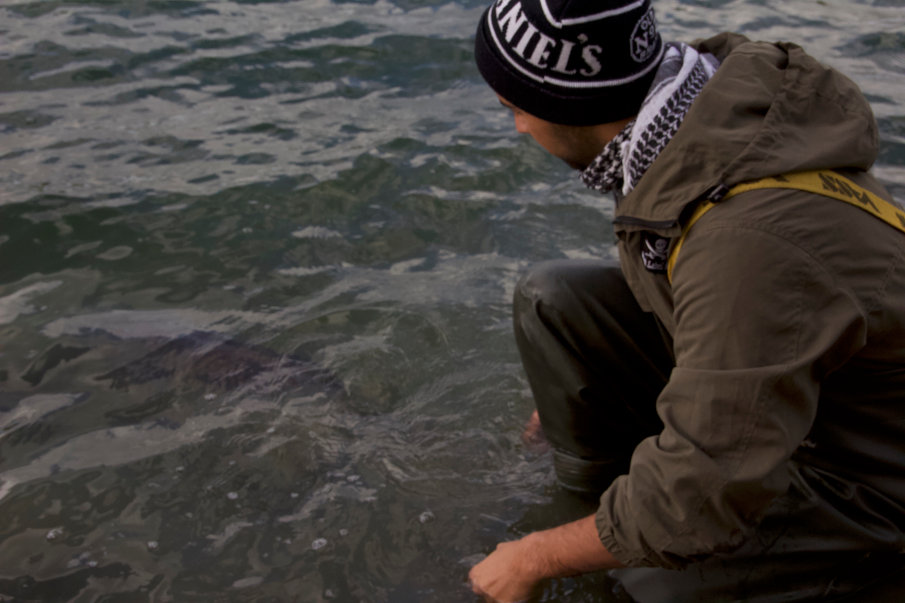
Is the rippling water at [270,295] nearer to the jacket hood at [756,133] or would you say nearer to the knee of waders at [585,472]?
the knee of waders at [585,472]

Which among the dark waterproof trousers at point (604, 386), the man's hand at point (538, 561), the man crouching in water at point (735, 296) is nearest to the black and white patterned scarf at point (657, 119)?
the man crouching in water at point (735, 296)

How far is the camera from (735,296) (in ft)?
6.14

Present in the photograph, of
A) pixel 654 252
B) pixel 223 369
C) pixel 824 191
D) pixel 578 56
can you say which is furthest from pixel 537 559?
pixel 223 369

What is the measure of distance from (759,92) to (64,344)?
3.71 m

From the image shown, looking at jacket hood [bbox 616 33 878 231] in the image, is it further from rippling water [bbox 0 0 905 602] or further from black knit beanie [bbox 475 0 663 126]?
rippling water [bbox 0 0 905 602]

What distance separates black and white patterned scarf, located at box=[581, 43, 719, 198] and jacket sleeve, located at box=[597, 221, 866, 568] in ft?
1.01

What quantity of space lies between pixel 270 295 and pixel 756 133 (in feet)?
11.0

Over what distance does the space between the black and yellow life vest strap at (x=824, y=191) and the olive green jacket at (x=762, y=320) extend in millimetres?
20

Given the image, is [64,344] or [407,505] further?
[64,344]

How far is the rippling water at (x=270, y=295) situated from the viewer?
325 cm

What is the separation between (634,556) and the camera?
2.15 m

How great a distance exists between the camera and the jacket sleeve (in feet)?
6.14

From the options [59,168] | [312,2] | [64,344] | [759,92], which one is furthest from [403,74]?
[759,92]

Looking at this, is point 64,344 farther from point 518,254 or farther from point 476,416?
point 518,254
